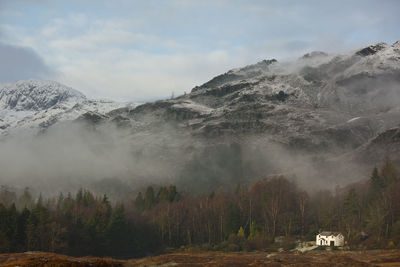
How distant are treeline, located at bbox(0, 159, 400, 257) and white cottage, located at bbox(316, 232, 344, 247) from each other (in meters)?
2.41

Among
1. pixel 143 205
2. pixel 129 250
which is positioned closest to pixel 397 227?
pixel 129 250

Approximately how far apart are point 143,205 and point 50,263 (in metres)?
131

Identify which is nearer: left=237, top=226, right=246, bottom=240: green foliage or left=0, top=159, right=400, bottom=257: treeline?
left=0, top=159, right=400, bottom=257: treeline

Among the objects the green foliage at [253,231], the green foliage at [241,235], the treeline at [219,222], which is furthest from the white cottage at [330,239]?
the green foliage at [241,235]

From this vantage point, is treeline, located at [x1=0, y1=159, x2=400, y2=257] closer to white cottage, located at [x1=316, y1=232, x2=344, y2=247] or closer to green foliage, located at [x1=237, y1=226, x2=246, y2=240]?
green foliage, located at [x1=237, y1=226, x2=246, y2=240]

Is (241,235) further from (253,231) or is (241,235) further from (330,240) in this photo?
(330,240)

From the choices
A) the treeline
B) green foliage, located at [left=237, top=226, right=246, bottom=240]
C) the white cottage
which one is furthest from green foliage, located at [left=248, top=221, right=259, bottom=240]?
the white cottage

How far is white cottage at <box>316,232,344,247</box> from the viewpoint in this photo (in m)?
115

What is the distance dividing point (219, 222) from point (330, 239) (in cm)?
4510

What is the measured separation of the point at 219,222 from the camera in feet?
495

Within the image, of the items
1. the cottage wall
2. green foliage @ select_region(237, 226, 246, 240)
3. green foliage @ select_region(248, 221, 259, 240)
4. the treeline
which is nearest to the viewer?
the cottage wall

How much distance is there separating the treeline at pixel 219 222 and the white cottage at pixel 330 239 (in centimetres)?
241

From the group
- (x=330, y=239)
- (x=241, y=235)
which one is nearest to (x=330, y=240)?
(x=330, y=239)

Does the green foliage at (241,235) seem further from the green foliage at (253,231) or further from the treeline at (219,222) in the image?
the green foliage at (253,231)
